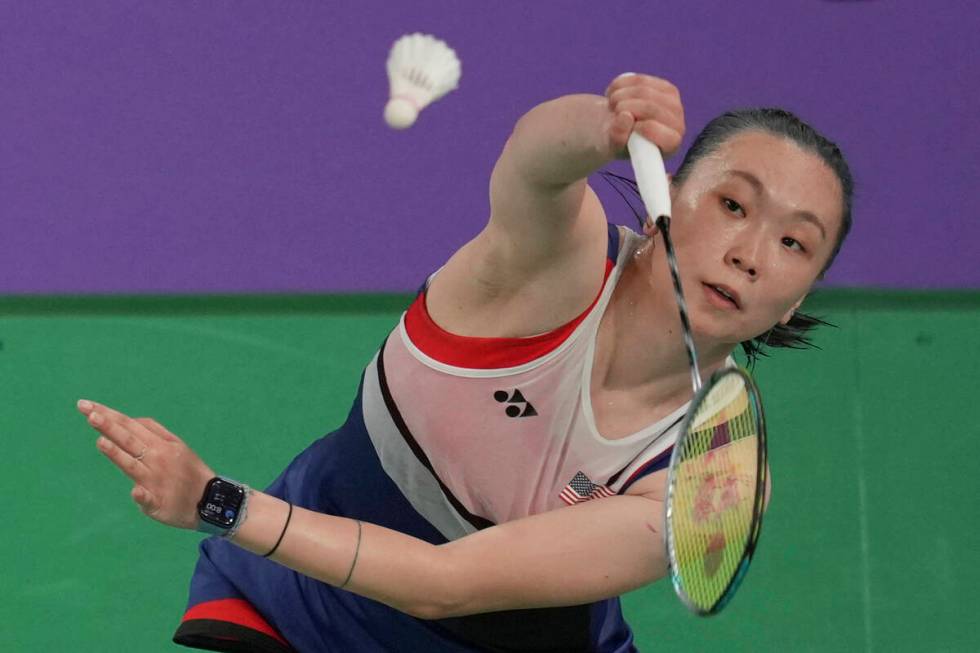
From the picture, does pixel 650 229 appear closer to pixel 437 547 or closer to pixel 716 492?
pixel 716 492

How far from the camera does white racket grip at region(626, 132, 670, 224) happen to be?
4.24ft

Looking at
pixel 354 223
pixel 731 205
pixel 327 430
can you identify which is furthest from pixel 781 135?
pixel 354 223

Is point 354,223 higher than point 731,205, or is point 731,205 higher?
point 731,205

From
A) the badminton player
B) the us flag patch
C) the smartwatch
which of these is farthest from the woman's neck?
the smartwatch

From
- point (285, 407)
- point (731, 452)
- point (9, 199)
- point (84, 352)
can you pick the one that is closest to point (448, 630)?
point (731, 452)

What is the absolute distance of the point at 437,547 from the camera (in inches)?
62.0

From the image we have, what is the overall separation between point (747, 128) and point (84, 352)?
5.21 ft

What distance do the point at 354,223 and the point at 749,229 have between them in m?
1.50

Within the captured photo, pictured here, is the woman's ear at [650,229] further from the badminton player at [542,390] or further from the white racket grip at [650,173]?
the white racket grip at [650,173]

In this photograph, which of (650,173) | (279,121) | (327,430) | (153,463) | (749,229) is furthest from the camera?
(279,121)

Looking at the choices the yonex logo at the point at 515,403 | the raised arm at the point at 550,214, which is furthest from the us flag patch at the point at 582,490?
the raised arm at the point at 550,214

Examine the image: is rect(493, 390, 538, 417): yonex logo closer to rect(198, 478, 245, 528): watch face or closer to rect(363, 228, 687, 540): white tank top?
rect(363, 228, 687, 540): white tank top

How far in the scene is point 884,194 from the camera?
3.08 metres

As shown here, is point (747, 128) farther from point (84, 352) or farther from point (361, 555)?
point (84, 352)
